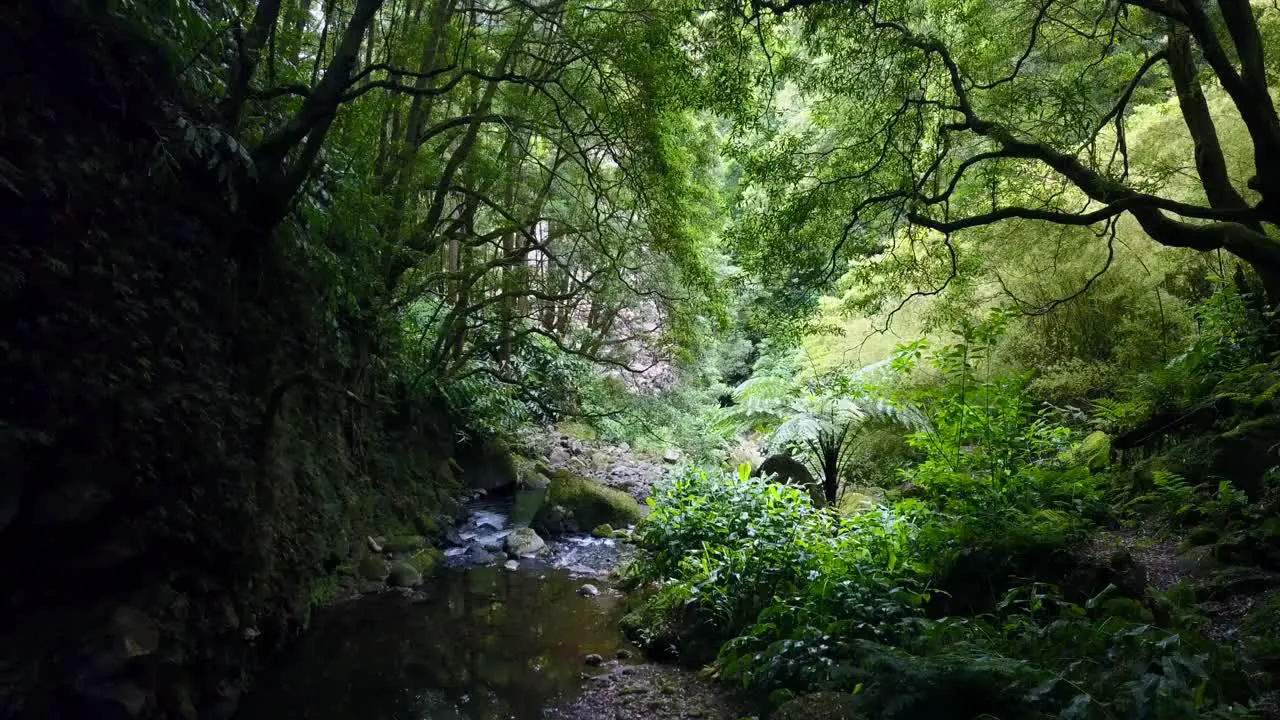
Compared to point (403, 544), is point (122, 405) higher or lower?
higher

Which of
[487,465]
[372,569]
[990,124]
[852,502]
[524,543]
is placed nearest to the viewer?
[990,124]

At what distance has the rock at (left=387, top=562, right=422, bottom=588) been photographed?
6.21m

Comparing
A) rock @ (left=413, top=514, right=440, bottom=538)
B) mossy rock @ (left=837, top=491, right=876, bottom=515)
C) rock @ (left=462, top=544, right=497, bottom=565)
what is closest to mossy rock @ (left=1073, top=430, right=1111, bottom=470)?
mossy rock @ (left=837, top=491, right=876, bottom=515)

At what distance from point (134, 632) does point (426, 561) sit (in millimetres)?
3769

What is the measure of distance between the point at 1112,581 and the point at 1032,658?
99cm

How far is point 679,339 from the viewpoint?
9031mm

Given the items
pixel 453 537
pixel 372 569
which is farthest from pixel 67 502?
pixel 453 537

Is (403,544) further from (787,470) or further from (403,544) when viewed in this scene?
(787,470)

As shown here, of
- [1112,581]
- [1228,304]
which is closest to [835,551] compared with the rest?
[1112,581]

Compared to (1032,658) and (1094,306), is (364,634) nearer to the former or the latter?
(1032,658)

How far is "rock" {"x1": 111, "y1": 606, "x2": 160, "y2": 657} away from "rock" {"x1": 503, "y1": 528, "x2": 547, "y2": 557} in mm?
4571

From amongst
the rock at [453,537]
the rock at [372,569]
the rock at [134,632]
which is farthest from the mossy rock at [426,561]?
the rock at [134,632]

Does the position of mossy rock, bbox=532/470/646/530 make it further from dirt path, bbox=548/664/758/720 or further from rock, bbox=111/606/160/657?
rock, bbox=111/606/160/657

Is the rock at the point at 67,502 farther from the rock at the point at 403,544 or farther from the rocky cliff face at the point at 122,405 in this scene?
the rock at the point at 403,544
